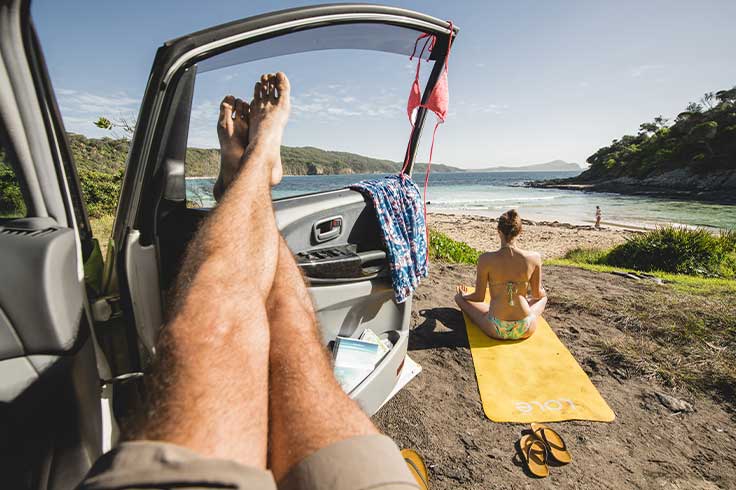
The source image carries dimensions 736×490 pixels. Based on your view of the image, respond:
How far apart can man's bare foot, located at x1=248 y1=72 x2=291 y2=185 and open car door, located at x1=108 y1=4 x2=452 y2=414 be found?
16 centimetres

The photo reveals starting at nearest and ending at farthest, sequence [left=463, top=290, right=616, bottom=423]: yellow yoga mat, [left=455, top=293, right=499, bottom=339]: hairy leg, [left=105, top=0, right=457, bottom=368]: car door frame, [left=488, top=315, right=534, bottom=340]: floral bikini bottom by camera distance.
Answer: [left=105, top=0, right=457, bottom=368]: car door frame → [left=463, top=290, right=616, bottom=423]: yellow yoga mat → [left=488, top=315, right=534, bottom=340]: floral bikini bottom → [left=455, top=293, right=499, bottom=339]: hairy leg

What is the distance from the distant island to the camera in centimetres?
3247

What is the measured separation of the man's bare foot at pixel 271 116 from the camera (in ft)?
5.39

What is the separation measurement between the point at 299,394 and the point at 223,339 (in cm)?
26

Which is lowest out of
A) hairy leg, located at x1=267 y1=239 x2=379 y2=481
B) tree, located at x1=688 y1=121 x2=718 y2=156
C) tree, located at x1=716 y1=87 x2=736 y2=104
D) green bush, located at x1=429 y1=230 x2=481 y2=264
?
green bush, located at x1=429 y1=230 x2=481 y2=264

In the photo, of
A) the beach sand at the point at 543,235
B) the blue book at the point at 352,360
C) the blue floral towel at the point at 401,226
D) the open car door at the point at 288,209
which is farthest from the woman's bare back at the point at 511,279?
the beach sand at the point at 543,235

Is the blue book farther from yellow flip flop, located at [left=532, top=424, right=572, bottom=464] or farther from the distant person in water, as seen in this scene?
the distant person in water

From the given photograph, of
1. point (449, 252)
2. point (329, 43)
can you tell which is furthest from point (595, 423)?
point (449, 252)

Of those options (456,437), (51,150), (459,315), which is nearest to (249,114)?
(51,150)

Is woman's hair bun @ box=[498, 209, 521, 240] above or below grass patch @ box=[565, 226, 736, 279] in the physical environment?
above

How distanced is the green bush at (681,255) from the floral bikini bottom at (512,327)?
19.1 feet

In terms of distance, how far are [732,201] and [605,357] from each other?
34634mm

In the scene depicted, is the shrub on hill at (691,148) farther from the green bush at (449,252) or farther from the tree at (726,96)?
the green bush at (449,252)

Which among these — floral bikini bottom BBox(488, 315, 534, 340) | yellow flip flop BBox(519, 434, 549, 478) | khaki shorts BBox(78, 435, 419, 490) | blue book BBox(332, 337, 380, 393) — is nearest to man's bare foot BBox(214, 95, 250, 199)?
blue book BBox(332, 337, 380, 393)
